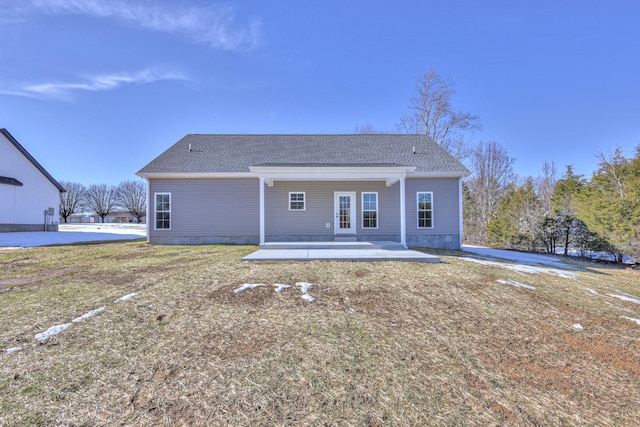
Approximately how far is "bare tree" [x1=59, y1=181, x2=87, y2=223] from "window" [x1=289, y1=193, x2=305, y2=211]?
62224 mm

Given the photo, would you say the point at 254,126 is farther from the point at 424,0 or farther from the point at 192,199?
the point at 424,0

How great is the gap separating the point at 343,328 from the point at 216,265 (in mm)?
4648

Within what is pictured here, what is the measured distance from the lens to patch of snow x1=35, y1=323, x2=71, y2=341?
310 centimetres

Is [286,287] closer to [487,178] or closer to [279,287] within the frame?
[279,287]

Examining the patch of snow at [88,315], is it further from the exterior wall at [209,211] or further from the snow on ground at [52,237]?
the snow on ground at [52,237]

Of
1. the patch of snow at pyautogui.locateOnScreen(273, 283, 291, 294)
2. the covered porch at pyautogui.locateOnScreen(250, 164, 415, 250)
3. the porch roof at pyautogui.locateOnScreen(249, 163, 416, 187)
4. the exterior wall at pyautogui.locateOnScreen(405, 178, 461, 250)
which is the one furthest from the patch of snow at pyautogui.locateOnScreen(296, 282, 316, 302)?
the exterior wall at pyautogui.locateOnScreen(405, 178, 461, 250)

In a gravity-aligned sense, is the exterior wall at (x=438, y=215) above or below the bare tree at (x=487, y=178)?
below

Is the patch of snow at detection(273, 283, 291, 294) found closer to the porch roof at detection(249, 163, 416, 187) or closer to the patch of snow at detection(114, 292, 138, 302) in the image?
the patch of snow at detection(114, 292, 138, 302)

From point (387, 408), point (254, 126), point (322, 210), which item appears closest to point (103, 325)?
point (387, 408)

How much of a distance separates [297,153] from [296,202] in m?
2.91

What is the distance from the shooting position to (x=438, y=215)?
12547 mm

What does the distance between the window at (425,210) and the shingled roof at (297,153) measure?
118 centimetres

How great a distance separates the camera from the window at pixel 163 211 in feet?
40.6

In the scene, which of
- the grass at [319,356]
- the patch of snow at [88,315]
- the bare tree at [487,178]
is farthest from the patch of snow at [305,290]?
the bare tree at [487,178]
